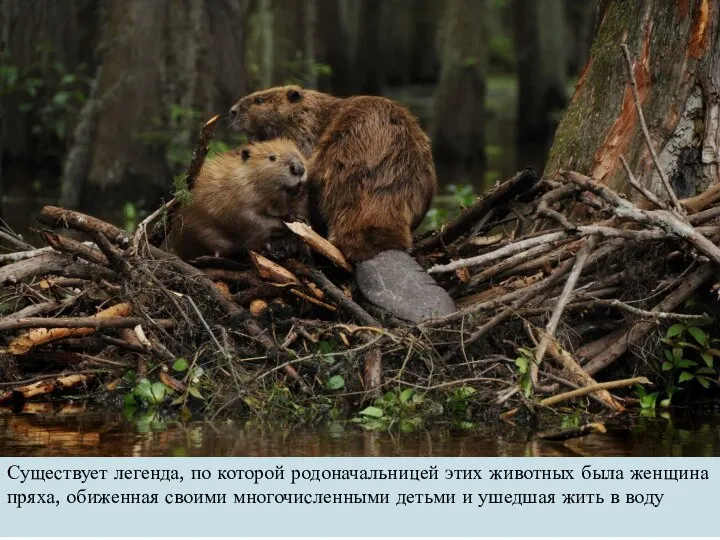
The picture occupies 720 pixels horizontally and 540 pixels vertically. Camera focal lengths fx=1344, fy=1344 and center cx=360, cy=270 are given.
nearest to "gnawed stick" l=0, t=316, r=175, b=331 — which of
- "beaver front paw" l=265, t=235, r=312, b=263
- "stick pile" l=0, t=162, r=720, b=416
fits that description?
"stick pile" l=0, t=162, r=720, b=416

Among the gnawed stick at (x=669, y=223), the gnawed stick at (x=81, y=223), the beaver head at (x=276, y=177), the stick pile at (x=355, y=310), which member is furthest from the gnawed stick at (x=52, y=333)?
the gnawed stick at (x=669, y=223)

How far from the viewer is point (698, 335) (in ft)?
19.0

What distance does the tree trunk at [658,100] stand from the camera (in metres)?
6.35

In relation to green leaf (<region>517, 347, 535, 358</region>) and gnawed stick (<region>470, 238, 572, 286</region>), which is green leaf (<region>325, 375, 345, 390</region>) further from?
gnawed stick (<region>470, 238, 572, 286</region>)

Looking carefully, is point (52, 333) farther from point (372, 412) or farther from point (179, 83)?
point (179, 83)

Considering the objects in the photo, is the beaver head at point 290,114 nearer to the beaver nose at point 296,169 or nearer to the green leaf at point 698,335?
the beaver nose at point 296,169

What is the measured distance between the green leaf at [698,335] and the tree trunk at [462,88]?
14.3m

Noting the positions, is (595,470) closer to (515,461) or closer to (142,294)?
(515,461)

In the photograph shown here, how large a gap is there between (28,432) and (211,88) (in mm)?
8988

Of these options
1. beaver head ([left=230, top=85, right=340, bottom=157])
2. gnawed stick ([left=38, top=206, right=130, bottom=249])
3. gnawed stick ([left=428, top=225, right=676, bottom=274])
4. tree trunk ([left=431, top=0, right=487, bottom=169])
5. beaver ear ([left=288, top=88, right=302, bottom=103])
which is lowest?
tree trunk ([left=431, top=0, right=487, bottom=169])

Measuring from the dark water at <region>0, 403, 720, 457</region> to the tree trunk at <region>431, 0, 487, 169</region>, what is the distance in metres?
14.9

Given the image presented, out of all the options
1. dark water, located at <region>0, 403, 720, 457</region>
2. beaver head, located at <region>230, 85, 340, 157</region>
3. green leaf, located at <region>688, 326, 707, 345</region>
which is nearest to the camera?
dark water, located at <region>0, 403, 720, 457</region>

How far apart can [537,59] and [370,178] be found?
1788 centimetres

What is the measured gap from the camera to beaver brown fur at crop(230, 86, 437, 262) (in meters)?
6.19
